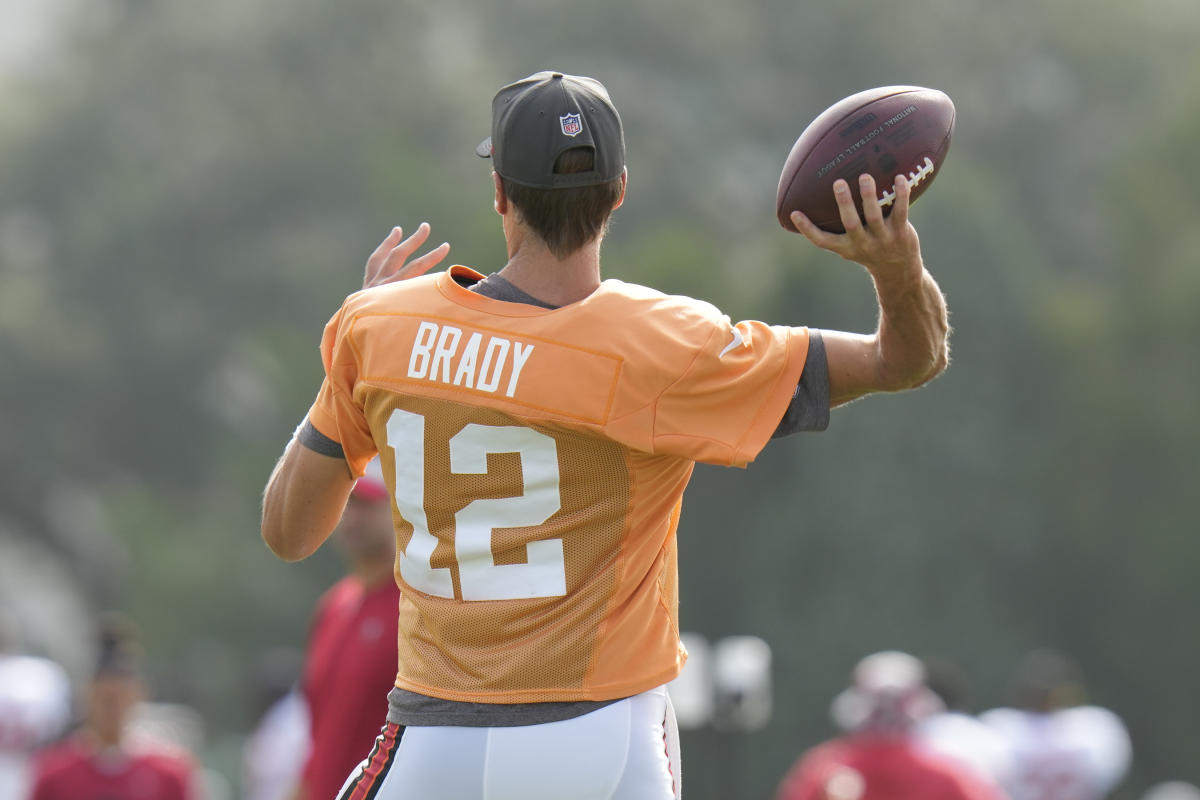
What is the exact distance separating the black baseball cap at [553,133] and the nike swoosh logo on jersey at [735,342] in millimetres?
354

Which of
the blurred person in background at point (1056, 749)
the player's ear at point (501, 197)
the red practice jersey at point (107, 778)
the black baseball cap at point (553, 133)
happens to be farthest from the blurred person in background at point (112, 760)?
the black baseball cap at point (553, 133)

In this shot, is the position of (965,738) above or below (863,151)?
below

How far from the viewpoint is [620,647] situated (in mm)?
3098

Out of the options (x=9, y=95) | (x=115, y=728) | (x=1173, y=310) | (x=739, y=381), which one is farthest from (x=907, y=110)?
(x=9, y=95)

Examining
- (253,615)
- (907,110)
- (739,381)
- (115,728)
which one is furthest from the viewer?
(253,615)

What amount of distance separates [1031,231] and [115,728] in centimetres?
2558

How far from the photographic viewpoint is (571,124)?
308 centimetres

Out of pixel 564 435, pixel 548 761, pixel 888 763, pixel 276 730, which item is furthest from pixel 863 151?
pixel 276 730

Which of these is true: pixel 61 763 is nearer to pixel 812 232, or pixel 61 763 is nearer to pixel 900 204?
pixel 812 232

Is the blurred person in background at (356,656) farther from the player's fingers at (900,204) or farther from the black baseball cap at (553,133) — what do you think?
the player's fingers at (900,204)

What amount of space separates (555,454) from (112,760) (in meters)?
5.59

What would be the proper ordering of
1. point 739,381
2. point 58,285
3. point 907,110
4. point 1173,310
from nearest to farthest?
point 739,381, point 907,110, point 1173,310, point 58,285

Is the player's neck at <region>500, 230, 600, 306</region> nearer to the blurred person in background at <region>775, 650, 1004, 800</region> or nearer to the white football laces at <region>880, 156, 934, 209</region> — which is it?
the white football laces at <region>880, 156, 934, 209</region>

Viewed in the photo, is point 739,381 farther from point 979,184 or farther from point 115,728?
point 979,184
